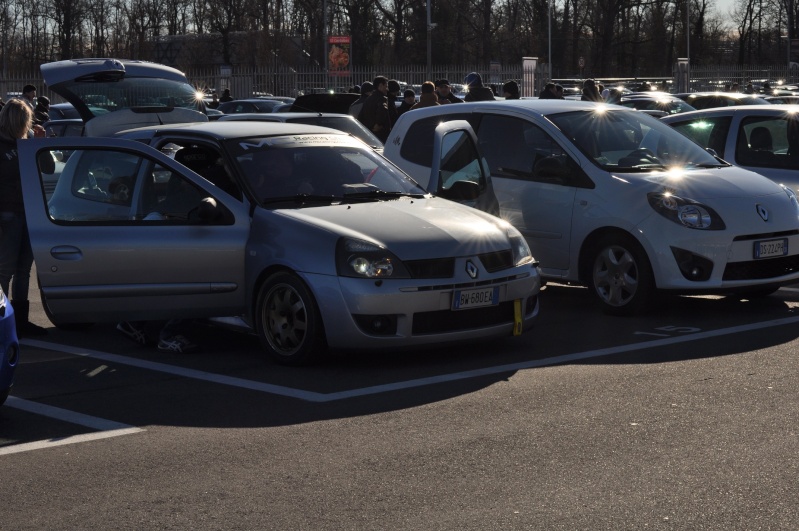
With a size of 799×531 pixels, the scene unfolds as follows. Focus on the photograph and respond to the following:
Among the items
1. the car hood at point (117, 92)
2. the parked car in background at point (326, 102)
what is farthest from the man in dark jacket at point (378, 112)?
the car hood at point (117, 92)

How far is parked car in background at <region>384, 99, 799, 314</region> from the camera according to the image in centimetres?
992

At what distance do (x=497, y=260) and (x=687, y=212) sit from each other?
2176 millimetres

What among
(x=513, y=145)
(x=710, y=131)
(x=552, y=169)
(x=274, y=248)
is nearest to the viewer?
(x=274, y=248)

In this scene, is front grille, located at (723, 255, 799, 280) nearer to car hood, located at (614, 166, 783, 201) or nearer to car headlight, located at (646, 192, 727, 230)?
car headlight, located at (646, 192, 727, 230)

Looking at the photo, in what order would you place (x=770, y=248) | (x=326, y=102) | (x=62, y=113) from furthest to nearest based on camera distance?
1. (x=62, y=113)
2. (x=326, y=102)
3. (x=770, y=248)

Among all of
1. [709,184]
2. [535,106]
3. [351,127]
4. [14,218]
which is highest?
[535,106]

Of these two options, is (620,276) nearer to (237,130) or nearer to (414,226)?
(414,226)

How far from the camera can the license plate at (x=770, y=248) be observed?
10000 millimetres

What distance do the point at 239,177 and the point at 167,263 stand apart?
875mm

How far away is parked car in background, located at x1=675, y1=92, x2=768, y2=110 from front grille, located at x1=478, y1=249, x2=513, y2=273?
18.6m

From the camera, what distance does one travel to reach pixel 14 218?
9.75 metres

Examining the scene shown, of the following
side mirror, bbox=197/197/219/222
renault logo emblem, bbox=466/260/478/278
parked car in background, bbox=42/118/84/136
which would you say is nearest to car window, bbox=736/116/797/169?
renault logo emblem, bbox=466/260/478/278

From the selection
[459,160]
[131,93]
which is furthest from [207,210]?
[131,93]

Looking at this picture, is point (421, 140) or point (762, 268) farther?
point (421, 140)
